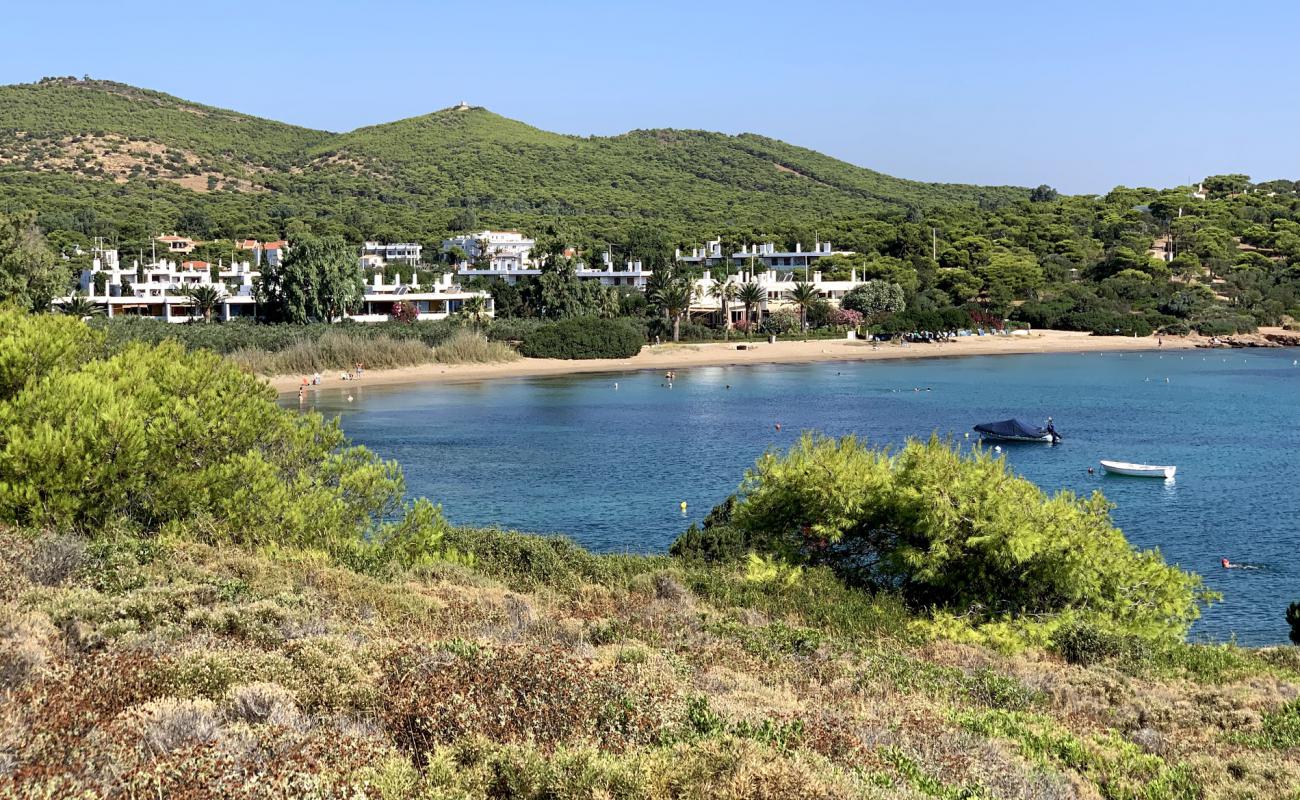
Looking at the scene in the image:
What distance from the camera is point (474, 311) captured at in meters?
86.3

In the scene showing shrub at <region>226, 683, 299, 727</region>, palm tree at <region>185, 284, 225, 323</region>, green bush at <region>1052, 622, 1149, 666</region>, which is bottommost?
green bush at <region>1052, 622, 1149, 666</region>

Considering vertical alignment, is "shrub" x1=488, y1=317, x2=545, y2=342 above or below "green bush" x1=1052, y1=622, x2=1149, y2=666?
above

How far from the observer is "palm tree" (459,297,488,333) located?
8431 centimetres

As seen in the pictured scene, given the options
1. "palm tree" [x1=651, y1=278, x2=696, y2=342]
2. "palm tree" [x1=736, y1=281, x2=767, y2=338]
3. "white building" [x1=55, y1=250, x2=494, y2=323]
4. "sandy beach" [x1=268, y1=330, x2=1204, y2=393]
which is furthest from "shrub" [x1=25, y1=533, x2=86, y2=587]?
"palm tree" [x1=736, y1=281, x2=767, y2=338]

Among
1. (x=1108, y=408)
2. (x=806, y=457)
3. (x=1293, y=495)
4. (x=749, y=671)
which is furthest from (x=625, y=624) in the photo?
(x=1108, y=408)

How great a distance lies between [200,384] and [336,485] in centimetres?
267

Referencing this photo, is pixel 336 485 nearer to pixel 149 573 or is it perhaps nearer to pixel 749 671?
pixel 149 573

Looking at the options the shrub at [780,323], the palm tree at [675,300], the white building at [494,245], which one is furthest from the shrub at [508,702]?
the white building at [494,245]

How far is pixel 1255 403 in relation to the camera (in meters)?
61.5

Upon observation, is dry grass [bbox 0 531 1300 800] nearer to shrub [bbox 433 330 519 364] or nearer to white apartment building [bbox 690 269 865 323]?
shrub [bbox 433 330 519 364]

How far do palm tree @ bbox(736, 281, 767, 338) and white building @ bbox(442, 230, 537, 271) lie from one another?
2196 centimetres

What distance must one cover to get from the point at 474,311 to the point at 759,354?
67.9 ft

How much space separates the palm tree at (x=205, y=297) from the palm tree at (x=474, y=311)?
16425 mm

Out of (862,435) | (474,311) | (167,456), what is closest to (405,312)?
(474,311)
